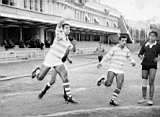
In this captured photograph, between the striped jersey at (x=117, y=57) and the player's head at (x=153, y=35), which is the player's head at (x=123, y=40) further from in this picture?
the player's head at (x=153, y=35)

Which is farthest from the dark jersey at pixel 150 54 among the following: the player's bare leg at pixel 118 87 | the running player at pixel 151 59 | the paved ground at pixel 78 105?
the paved ground at pixel 78 105

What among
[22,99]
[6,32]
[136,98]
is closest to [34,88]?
[22,99]

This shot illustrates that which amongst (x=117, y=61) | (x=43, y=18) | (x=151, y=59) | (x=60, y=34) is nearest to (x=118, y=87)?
(x=117, y=61)

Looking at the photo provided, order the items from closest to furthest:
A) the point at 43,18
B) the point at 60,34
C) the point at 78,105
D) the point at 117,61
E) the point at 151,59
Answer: the point at 78,105 → the point at 151,59 → the point at 117,61 → the point at 60,34 → the point at 43,18

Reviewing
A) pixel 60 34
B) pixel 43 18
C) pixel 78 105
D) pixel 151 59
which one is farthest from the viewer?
pixel 43 18

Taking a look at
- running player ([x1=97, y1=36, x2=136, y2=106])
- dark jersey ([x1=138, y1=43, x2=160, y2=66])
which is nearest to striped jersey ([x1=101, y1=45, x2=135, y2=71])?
running player ([x1=97, y1=36, x2=136, y2=106])

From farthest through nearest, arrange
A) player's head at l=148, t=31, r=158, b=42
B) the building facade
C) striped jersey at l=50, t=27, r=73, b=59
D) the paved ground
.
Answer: the building facade, striped jersey at l=50, t=27, r=73, b=59, player's head at l=148, t=31, r=158, b=42, the paved ground

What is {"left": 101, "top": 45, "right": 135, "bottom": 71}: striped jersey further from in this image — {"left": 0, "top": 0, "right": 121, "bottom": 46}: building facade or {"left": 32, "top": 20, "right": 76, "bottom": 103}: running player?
{"left": 0, "top": 0, "right": 121, "bottom": 46}: building facade

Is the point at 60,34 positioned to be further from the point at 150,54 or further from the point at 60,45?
the point at 150,54

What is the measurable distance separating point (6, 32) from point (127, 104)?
27.5m

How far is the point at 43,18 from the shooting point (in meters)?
31.3

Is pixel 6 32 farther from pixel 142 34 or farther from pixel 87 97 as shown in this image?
pixel 142 34

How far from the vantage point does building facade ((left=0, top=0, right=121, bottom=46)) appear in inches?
1088

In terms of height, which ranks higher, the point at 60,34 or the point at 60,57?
the point at 60,34
